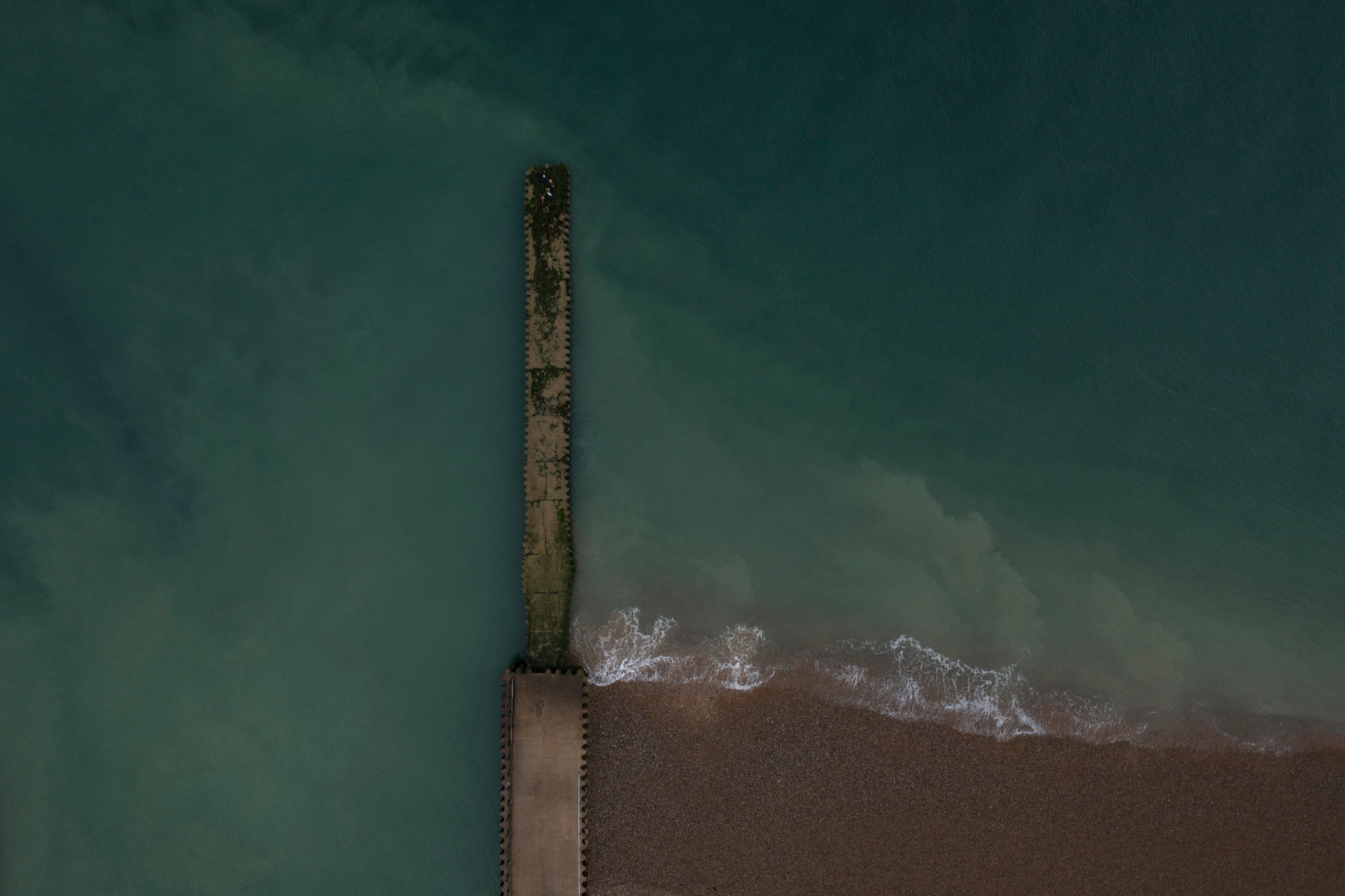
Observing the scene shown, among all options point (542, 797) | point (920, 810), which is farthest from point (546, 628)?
point (920, 810)

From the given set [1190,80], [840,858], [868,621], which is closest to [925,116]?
[1190,80]

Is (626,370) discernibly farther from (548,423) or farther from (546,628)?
(546,628)

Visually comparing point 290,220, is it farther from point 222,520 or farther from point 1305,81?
point 1305,81

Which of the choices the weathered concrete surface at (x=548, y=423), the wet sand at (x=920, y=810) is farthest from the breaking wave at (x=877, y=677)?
the weathered concrete surface at (x=548, y=423)

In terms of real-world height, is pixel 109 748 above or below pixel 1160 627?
below

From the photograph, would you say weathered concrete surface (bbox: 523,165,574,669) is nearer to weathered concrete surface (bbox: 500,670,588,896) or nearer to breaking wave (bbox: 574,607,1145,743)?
breaking wave (bbox: 574,607,1145,743)
